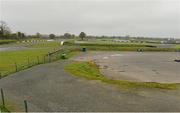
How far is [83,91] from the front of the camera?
13125 mm

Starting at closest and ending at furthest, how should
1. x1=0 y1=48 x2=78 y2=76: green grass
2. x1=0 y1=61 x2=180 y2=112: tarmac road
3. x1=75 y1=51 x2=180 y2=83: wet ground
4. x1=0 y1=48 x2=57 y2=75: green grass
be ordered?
x1=0 y1=61 x2=180 y2=112: tarmac road
x1=75 y1=51 x2=180 y2=83: wet ground
x1=0 y1=48 x2=78 y2=76: green grass
x1=0 y1=48 x2=57 y2=75: green grass

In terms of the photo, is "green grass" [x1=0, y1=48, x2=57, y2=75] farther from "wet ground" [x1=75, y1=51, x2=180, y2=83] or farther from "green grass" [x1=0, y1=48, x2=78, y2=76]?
"wet ground" [x1=75, y1=51, x2=180, y2=83]

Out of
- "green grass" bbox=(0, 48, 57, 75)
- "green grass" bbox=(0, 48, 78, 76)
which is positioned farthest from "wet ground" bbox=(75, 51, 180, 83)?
"green grass" bbox=(0, 48, 57, 75)

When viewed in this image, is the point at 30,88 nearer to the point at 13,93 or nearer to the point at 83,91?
the point at 13,93

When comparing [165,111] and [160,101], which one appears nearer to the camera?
[165,111]

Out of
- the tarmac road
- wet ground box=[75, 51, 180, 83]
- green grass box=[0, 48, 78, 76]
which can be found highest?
green grass box=[0, 48, 78, 76]

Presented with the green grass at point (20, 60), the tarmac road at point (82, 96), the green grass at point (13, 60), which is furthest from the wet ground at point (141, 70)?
the green grass at point (13, 60)

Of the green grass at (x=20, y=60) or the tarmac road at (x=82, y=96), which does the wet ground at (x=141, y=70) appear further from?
the green grass at (x=20, y=60)

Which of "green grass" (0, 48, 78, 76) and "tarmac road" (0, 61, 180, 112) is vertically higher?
"green grass" (0, 48, 78, 76)

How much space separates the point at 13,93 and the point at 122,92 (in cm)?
717

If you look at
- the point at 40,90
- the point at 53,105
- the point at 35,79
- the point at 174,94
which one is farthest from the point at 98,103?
the point at 35,79

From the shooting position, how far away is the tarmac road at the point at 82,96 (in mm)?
10023

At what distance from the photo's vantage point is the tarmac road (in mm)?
10023

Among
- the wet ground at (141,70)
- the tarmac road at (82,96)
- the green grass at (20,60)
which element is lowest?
the wet ground at (141,70)
